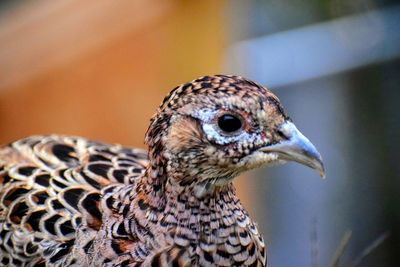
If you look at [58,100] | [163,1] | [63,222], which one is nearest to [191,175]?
[63,222]

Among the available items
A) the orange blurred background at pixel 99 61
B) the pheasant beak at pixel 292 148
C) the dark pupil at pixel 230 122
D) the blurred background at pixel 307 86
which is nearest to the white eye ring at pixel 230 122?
the dark pupil at pixel 230 122

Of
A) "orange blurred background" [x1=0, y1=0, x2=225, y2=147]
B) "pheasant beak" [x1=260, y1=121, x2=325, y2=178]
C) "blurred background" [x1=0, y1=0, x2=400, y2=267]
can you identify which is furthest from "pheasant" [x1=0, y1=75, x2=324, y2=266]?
"orange blurred background" [x1=0, y1=0, x2=225, y2=147]

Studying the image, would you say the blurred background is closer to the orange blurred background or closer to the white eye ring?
the orange blurred background

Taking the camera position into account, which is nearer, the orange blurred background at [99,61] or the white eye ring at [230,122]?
the white eye ring at [230,122]

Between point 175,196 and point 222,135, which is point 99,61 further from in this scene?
point 222,135

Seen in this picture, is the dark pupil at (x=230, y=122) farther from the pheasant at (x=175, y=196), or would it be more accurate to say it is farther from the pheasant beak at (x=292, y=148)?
the pheasant beak at (x=292, y=148)

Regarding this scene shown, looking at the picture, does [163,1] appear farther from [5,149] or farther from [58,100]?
[5,149]

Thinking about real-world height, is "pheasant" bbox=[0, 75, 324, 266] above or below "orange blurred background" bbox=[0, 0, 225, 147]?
below
